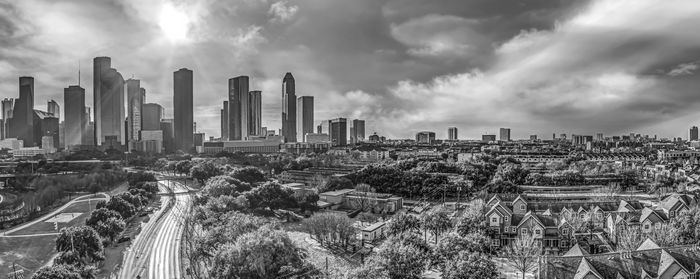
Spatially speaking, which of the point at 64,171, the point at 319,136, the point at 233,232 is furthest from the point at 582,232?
the point at 319,136

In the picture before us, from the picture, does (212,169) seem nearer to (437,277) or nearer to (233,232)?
(233,232)

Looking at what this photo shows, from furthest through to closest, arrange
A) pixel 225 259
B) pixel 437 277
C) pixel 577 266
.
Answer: pixel 437 277
pixel 225 259
pixel 577 266

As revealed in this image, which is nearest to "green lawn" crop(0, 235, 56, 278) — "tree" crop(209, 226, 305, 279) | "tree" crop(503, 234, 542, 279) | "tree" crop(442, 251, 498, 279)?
"tree" crop(209, 226, 305, 279)

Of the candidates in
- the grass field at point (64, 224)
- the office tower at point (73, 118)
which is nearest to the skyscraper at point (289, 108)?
the office tower at point (73, 118)

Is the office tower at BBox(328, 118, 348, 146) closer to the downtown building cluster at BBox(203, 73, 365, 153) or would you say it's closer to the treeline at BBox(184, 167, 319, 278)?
the downtown building cluster at BBox(203, 73, 365, 153)

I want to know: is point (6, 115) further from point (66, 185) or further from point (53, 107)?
point (66, 185)
